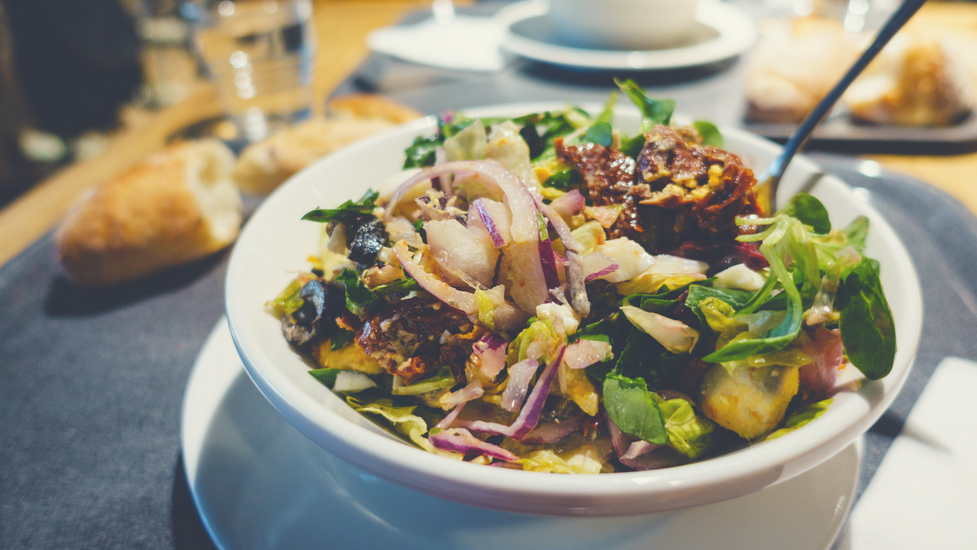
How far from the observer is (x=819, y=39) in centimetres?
324

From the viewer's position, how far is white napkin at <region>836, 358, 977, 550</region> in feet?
3.50

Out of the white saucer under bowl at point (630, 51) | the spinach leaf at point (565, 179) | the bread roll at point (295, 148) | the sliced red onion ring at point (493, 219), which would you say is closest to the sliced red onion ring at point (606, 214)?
the spinach leaf at point (565, 179)

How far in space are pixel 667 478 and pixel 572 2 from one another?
3.59 m

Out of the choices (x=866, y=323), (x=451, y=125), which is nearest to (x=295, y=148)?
(x=451, y=125)

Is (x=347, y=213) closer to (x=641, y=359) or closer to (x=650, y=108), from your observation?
(x=641, y=359)

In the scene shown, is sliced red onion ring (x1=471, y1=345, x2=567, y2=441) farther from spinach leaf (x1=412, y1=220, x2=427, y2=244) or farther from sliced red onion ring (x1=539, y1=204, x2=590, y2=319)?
spinach leaf (x1=412, y1=220, x2=427, y2=244)

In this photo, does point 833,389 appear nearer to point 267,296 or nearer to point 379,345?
point 379,345

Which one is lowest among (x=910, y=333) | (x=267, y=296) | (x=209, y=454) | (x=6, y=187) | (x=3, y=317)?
(x=6, y=187)

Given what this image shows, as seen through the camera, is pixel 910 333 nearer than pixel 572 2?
Yes

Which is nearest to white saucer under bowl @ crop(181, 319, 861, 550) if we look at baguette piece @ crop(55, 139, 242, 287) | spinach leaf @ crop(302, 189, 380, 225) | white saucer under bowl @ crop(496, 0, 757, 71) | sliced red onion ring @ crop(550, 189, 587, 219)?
spinach leaf @ crop(302, 189, 380, 225)

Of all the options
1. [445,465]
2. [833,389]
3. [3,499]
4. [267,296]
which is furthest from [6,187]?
[833,389]

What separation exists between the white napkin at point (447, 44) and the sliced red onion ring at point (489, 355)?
305 cm

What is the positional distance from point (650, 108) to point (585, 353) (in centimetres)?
85

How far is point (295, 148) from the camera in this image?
2.62m
